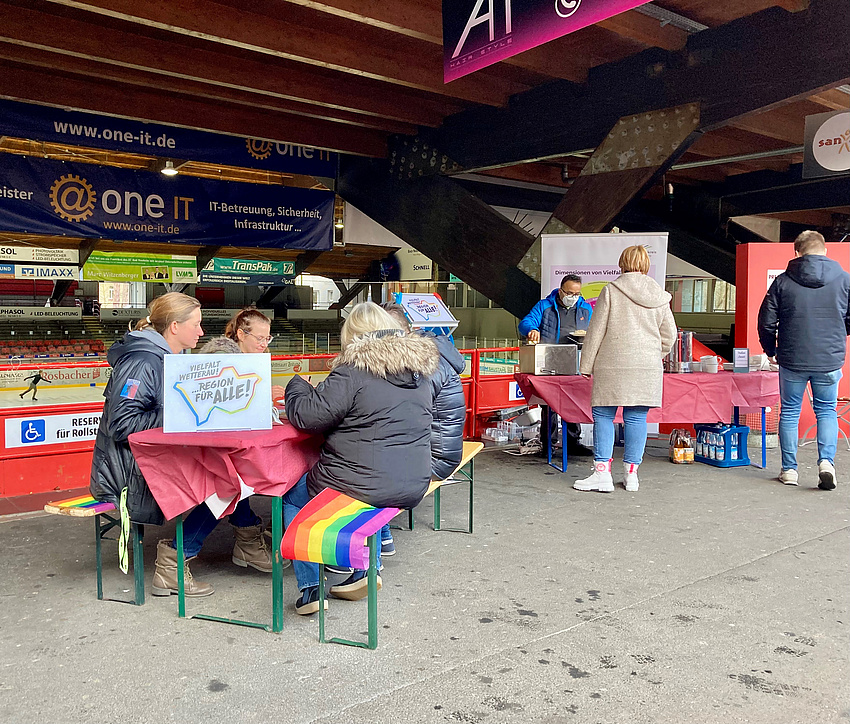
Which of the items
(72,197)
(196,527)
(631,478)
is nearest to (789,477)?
(631,478)

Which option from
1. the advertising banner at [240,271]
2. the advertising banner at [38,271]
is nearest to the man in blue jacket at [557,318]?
the advertising banner at [240,271]

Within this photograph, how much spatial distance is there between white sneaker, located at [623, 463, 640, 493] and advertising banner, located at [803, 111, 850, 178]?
361 centimetres

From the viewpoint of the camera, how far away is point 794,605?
10.6ft

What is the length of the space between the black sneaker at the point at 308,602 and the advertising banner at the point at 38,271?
13.6 metres

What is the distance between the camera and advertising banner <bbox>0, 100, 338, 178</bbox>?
672cm

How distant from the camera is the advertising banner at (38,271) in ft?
48.8

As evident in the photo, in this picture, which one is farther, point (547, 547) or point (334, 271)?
point (334, 271)

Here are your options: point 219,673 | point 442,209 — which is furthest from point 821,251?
point 219,673

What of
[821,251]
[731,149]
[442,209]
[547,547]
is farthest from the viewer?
[731,149]

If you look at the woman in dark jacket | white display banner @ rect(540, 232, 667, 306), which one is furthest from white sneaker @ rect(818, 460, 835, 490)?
the woman in dark jacket

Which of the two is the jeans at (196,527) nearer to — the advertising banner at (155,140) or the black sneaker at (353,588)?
the black sneaker at (353,588)

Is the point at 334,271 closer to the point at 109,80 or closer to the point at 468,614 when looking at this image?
the point at 109,80

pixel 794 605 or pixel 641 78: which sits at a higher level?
pixel 641 78

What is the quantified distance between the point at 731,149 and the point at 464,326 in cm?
1991
